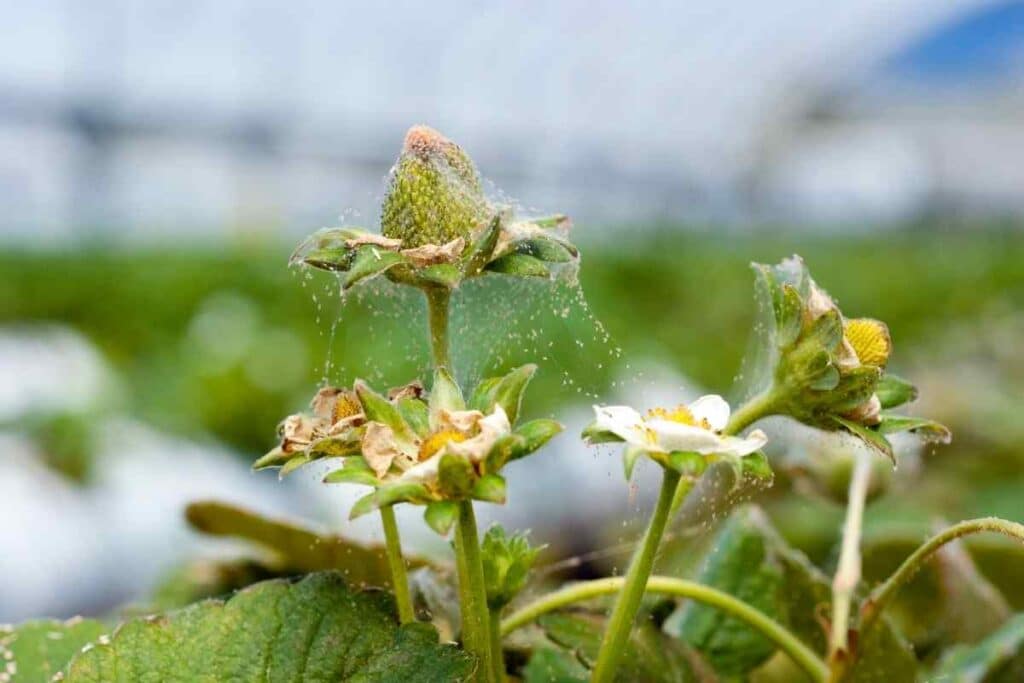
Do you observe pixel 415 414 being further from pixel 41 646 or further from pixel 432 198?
pixel 41 646

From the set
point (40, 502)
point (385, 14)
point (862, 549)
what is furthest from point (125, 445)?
point (385, 14)

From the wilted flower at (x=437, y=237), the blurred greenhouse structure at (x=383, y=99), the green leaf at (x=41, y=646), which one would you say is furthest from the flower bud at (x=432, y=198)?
the blurred greenhouse structure at (x=383, y=99)

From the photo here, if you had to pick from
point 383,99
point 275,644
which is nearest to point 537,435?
point 275,644

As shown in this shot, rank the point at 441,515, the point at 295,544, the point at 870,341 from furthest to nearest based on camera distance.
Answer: the point at 295,544
the point at 870,341
the point at 441,515

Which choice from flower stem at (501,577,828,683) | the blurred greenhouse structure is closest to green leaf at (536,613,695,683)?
flower stem at (501,577,828,683)

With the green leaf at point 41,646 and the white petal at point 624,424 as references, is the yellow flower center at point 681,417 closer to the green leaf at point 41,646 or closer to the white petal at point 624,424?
the white petal at point 624,424
